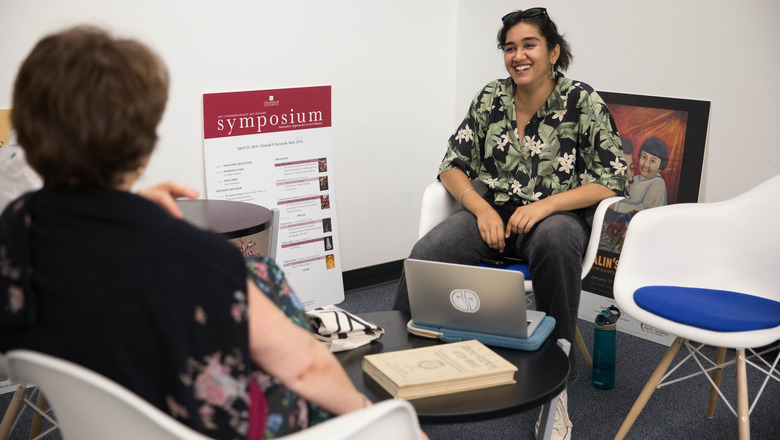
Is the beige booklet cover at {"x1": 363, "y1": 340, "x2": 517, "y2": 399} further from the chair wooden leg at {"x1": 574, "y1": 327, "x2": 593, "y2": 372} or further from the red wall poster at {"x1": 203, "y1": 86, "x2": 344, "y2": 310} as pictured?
the red wall poster at {"x1": 203, "y1": 86, "x2": 344, "y2": 310}

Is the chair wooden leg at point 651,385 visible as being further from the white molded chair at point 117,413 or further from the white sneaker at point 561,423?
the white molded chair at point 117,413

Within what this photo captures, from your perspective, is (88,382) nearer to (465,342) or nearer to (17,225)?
(17,225)

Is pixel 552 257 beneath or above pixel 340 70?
beneath

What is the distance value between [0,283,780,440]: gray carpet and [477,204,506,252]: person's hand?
24.1 inches

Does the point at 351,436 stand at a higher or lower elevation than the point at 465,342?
higher

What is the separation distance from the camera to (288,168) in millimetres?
3492

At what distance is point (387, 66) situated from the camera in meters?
3.79

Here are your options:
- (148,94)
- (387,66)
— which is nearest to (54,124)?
(148,94)

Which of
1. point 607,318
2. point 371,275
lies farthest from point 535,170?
point 371,275

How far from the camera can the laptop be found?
185 cm

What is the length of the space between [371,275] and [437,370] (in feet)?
7.63

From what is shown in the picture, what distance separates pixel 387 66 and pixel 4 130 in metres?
1.82

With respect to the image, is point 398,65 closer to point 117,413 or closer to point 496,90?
point 496,90

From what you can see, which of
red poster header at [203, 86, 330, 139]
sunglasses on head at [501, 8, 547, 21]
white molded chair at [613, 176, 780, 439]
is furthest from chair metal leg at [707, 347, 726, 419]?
red poster header at [203, 86, 330, 139]
